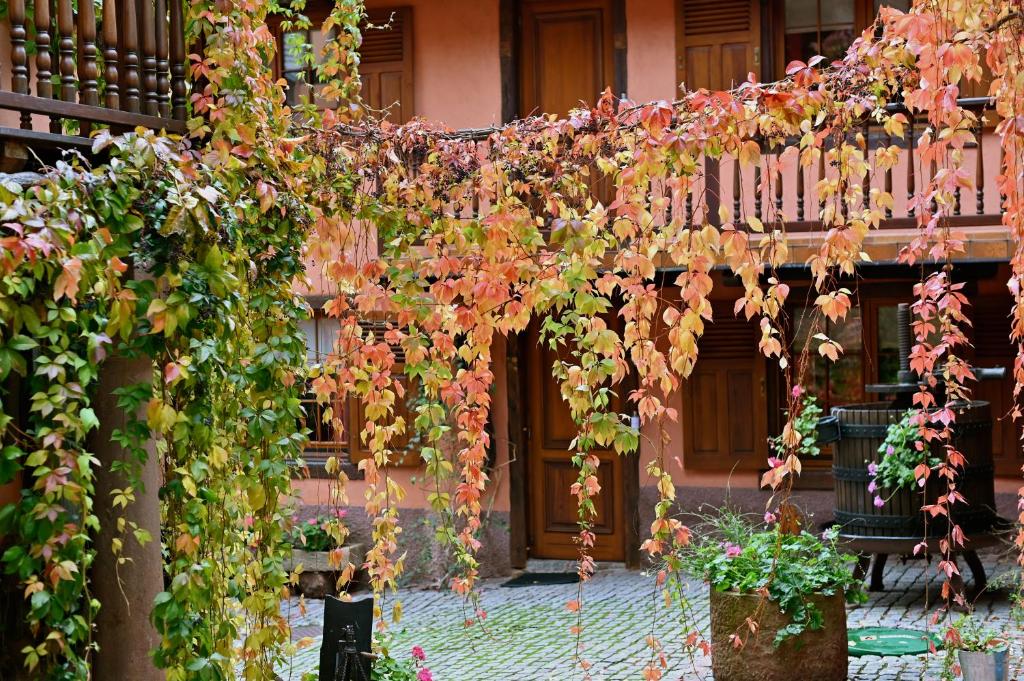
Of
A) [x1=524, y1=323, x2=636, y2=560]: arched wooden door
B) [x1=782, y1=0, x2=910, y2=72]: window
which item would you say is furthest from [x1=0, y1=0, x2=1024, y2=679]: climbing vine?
[x1=524, y1=323, x2=636, y2=560]: arched wooden door

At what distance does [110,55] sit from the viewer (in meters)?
4.92

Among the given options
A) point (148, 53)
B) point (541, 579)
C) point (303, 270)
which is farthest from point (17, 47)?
point (541, 579)

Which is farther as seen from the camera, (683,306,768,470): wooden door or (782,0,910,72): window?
(683,306,768,470): wooden door

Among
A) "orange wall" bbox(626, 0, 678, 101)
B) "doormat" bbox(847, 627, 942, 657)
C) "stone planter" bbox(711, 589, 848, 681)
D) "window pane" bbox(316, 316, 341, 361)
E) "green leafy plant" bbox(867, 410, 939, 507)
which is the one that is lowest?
"doormat" bbox(847, 627, 942, 657)

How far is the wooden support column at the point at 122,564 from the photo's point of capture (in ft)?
16.0

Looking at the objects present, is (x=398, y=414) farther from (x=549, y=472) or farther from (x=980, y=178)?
(x=980, y=178)

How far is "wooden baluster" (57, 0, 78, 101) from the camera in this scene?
15.3 feet

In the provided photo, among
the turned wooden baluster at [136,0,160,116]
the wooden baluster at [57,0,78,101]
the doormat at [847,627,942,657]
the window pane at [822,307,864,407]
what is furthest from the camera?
the window pane at [822,307,864,407]

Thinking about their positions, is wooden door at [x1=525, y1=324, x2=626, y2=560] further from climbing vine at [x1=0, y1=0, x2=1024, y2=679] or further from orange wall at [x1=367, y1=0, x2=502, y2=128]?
climbing vine at [x1=0, y1=0, x2=1024, y2=679]

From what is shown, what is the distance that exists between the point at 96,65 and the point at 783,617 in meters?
4.72

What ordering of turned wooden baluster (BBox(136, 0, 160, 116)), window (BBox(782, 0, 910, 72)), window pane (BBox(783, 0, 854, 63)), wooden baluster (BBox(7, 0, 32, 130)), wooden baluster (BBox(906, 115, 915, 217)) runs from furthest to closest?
1. window pane (BBox(783, 0, 854, 63))
2. window (BBox(782, 0, 910, 72))
3. wooden baluster (BBox(906, 115, 915, 217))
4. turned wooden baluster (BBox(136, 0, 160, 116))
5. wooden baluster (BBox(7, 0, 32, 130))

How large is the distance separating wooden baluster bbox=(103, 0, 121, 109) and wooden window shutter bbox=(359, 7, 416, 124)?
24.1ft

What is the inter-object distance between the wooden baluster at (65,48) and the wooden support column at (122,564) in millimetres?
1041

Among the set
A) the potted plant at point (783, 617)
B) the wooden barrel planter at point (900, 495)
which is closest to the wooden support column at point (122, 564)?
the potted plant at point (783, 617)
